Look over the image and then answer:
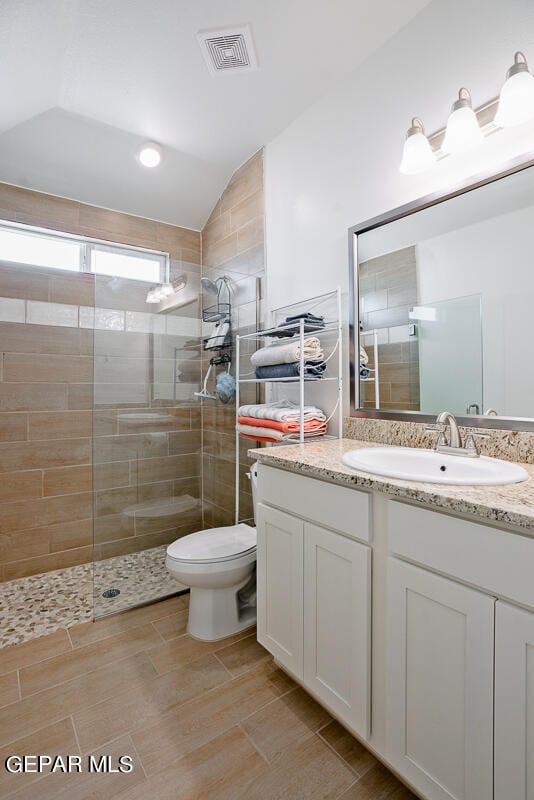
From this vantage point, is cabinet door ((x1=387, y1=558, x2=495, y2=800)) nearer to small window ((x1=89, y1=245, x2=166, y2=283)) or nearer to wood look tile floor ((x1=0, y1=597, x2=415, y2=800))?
wood look tile floor ((x1=0, y1=597, x2=415, y2=800))

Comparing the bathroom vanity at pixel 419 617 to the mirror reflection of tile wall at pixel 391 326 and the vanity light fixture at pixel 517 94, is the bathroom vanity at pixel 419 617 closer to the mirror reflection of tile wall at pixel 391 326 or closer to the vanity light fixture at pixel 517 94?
the mirror reflection of tile wall at pixel 391 326

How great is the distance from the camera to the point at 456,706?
2.85 ft

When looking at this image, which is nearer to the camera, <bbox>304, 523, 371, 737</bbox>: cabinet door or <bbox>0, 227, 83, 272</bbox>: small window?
<bbox>304, 523, 371, 737</bbox>: cabinet door

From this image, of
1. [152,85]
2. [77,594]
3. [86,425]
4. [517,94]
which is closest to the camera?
[517,94]

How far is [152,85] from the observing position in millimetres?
1866

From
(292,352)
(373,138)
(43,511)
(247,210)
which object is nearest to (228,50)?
(373,138)

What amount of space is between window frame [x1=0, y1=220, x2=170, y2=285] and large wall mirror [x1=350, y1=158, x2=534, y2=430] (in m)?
1.28

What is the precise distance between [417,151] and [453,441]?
3.33ft

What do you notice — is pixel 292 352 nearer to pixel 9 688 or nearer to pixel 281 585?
pixel 281 585

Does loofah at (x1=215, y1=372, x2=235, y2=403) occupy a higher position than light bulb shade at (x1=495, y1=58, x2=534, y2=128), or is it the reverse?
light bulb shade at (x1=495, y1=58, x2=534, y2=128)

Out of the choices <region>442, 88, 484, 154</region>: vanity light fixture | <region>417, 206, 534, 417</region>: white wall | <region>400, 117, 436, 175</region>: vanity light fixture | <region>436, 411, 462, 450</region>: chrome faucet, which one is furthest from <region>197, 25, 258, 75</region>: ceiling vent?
<region>436, 411, 462, 450</region>: chrome faucet

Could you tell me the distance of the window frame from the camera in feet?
7.82

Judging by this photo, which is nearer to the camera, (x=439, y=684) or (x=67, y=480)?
(x=439, y=684)

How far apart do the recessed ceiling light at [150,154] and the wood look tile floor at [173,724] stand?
2.53 metres
